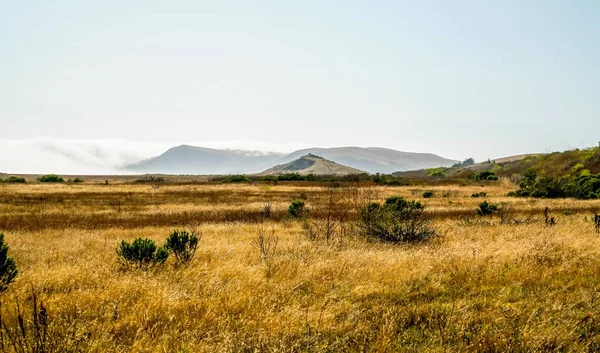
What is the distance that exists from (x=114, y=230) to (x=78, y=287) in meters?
10.3

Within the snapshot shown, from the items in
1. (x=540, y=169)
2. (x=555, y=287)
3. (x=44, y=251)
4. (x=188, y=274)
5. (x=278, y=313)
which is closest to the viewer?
(x=278, y=313)

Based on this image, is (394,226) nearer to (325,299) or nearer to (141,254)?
(325,299)

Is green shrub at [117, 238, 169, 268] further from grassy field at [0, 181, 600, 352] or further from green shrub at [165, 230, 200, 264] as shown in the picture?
green shrub at [165, 230, 200, 264]

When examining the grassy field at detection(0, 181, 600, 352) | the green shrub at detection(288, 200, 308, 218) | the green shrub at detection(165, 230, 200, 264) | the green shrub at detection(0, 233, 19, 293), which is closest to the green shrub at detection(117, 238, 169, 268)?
the grassy field at detection(0, 181, 600, 352)

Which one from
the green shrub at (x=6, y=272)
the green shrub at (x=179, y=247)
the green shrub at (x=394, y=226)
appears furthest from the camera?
the green shrub at (x=394, y=226)

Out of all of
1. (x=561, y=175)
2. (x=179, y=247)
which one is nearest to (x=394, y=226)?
(x=179, y=247)

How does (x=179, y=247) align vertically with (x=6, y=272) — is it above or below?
below

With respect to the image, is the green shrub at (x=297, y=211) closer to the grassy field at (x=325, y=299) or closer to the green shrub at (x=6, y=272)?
the grassy field at (x=325, y=299)

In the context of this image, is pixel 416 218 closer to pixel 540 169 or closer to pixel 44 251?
pixel 44 251

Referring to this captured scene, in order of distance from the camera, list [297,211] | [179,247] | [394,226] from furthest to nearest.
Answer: [297,211] → [394,226] → [179,247]

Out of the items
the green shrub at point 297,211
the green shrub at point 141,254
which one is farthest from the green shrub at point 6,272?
the green shrub at point 297,211

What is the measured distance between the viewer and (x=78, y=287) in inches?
261

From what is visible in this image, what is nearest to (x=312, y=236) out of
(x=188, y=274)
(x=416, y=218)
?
(x=416, y=218)

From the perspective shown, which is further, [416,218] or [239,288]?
[416,218]
